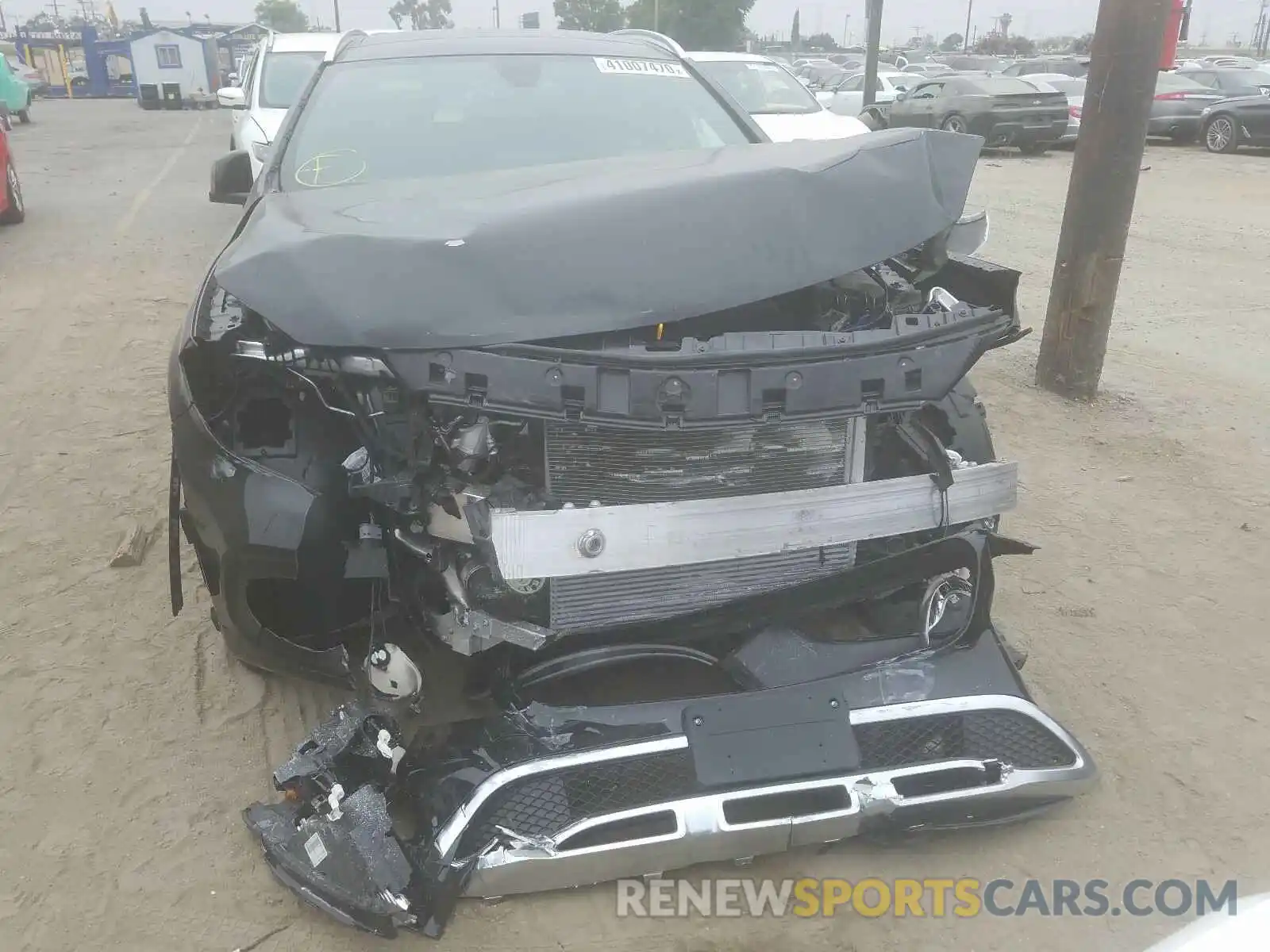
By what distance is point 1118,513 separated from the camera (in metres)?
4.20

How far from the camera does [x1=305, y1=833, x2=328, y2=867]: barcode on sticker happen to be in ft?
7.09

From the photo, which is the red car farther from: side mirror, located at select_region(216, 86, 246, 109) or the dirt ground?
the dirt ground

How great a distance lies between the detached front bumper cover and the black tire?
17038mm

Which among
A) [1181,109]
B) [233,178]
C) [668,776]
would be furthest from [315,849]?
[1181,109]

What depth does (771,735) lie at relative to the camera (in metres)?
2.27

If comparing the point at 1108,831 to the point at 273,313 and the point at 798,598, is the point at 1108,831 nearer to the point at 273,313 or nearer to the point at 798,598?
the point at 798,598

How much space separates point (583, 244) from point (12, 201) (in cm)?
969

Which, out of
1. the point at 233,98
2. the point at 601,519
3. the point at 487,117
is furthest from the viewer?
the point at 233,98

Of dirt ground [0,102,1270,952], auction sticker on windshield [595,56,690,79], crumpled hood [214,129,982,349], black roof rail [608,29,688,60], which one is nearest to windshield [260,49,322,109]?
dirt ground [0,102,1270,952]

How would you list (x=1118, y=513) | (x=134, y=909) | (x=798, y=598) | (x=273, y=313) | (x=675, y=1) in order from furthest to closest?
(x=675, y=1)
(x=1118, y=513)
(x=798, y=598)
(x=134, y=909)
(x=273, y=313)

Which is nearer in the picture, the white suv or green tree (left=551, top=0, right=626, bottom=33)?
the white suv

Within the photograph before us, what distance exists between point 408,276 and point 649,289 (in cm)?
51

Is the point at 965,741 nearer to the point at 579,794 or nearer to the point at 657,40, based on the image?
the point at 579,794

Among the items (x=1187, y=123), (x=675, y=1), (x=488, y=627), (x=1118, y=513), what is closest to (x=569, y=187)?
(x=488, y=627)
